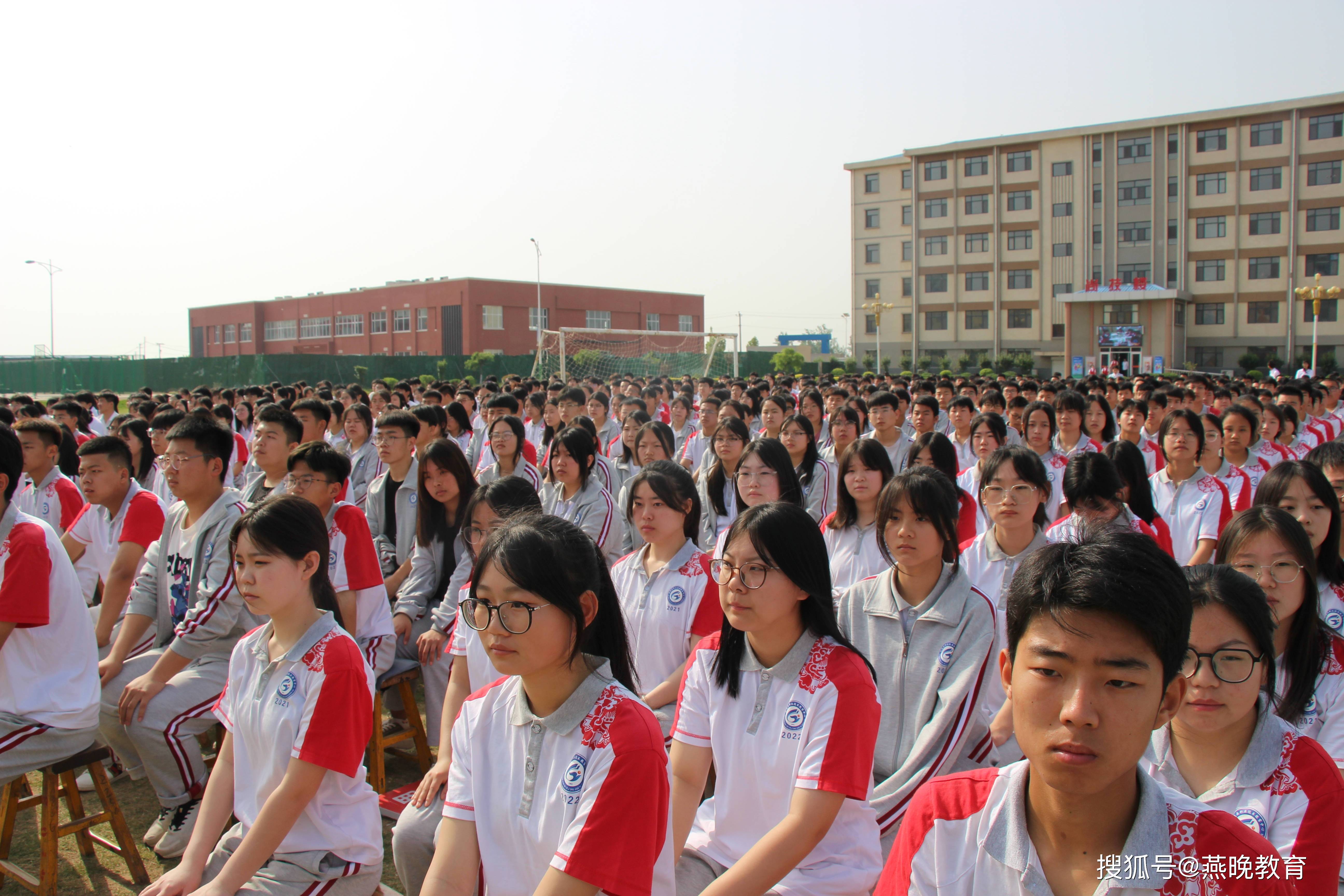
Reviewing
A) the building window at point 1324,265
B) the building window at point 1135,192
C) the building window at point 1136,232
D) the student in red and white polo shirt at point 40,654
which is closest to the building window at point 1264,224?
the building window at point 1324,265

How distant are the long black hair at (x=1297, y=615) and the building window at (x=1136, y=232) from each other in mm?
44272

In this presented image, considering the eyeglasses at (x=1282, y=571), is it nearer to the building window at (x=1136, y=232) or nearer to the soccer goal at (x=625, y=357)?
the soccer goal at (x=625, y=357)

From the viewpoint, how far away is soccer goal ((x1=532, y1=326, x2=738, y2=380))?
27266mm

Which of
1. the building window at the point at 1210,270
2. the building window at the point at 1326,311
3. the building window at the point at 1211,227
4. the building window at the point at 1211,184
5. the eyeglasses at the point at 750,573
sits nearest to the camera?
the eyeglasses at the point at 750,573

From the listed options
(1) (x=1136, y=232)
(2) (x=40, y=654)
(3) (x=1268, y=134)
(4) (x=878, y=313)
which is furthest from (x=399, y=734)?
(3) (x=1268, y=134)

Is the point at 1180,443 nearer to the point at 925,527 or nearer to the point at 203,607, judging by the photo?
the point at 925,527

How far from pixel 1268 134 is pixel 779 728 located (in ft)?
154

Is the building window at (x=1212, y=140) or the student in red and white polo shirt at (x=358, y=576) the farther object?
the building window at (x=1212, y=140)

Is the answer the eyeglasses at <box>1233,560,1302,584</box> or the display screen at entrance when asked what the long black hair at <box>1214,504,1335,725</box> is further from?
the display screen at entrance

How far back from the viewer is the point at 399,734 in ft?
14.5

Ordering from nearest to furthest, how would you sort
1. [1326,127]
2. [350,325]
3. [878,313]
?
[1326,127] → [878,313] → [350,325]

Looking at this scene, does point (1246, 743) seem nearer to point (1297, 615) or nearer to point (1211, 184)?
point (1297, 615)

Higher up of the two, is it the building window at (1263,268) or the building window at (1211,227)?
the building window at (1211,227)

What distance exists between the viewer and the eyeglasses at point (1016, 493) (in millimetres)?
3586
